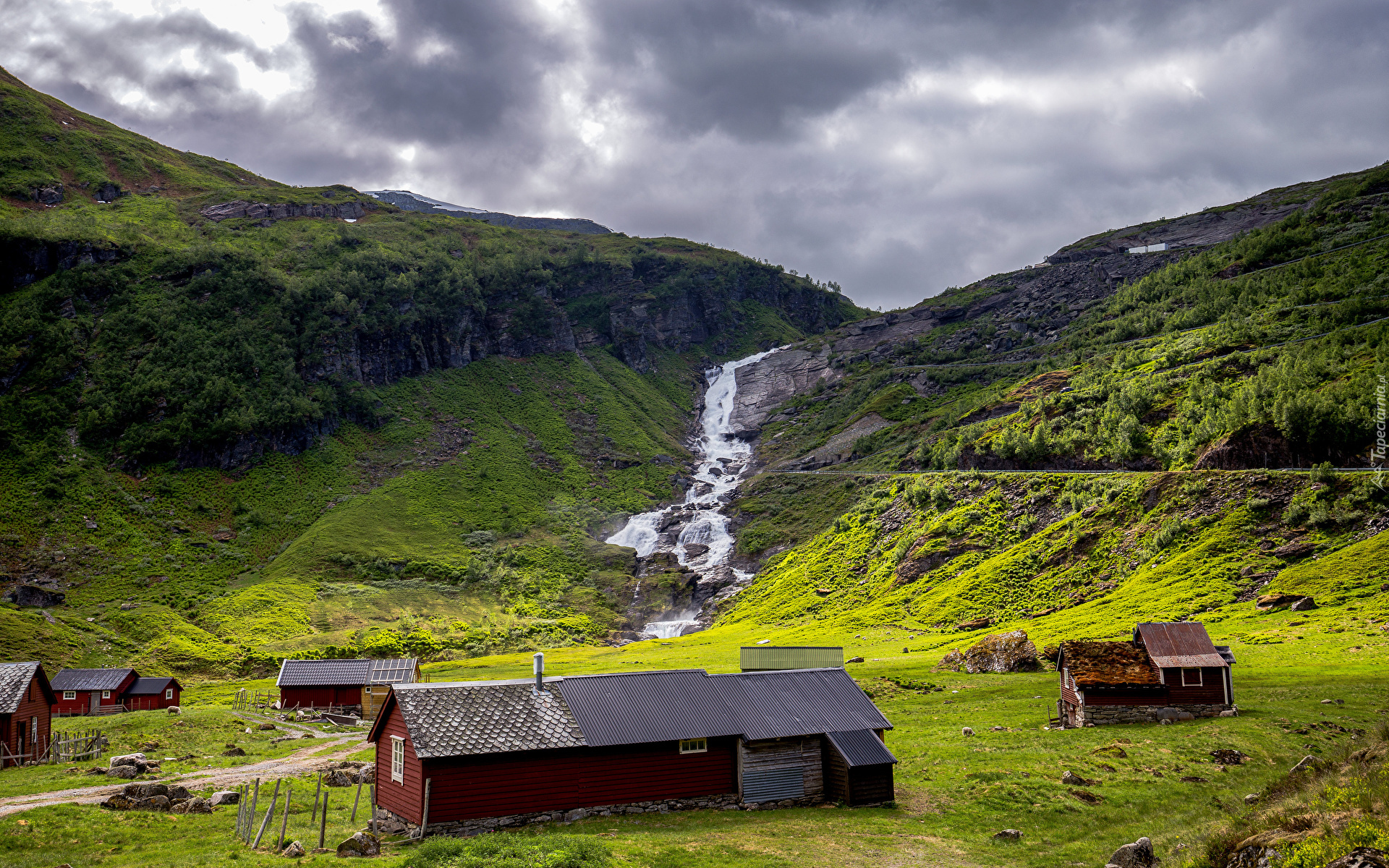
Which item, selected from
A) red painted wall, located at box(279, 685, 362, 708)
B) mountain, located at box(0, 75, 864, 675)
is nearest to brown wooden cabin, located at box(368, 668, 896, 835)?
red painted wall, located at box(279, 685, 362, 708)

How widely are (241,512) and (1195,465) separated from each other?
138 m

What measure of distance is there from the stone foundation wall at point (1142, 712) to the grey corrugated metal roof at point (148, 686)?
7568 centimetres

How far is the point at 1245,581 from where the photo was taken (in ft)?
221

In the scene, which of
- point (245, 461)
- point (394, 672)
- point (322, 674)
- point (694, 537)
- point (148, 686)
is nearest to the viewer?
Result: point (322, 674)

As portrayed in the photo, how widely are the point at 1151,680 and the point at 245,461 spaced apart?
487 ft

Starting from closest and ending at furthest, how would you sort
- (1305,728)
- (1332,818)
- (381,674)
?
(1332,818) < (1305,728) < (381,674)

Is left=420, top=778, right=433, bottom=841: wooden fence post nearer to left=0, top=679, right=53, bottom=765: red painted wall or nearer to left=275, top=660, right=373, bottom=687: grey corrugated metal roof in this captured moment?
left=0, top=679, right=53, bottom=765: red painted wall

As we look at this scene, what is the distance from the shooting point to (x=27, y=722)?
1815 inches

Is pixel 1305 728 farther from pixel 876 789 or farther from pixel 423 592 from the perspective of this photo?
pixel 423 592

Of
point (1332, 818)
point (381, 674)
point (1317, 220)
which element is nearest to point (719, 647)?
point (381, 674)

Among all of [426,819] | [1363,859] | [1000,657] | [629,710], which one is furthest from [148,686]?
[1363,859]

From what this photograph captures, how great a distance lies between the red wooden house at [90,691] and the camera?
71.2m

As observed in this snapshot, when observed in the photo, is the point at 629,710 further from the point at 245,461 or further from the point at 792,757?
the point at 245,461

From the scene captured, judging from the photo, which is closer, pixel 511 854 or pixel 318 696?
pixel 511 854
